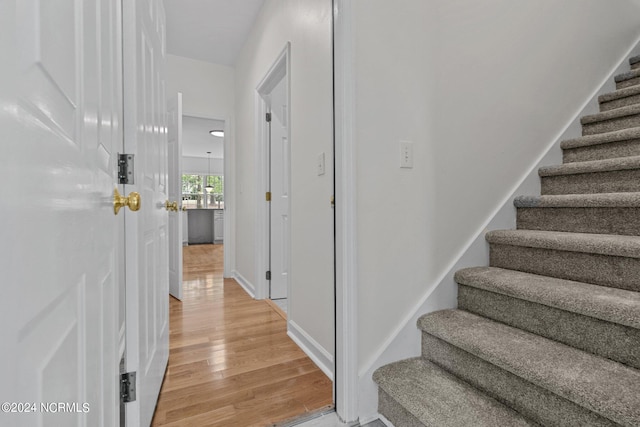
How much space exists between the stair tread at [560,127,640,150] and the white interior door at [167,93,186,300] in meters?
2.94

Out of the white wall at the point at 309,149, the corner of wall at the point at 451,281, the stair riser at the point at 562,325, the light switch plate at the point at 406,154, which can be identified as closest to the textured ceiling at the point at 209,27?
the white wall at the point at 309,149

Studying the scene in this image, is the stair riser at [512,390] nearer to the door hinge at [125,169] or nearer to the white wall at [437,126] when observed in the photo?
the white wall at [437,126]

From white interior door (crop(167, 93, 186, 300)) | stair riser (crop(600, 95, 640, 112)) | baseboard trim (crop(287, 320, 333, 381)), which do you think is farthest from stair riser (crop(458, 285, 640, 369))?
white interior door (crop(167, 93, 186, 300))

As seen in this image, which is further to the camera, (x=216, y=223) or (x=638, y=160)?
(x=216, y=223)

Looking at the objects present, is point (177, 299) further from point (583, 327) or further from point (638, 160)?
point (638, 160)

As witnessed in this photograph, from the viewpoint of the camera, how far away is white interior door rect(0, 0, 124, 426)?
1.12 ft

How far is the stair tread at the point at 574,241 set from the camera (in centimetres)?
118

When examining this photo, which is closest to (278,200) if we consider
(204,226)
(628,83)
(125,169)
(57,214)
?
(125,169)

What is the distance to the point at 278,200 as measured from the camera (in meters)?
3.12

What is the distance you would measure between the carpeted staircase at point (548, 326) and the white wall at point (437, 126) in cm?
15

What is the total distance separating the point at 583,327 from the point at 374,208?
0.86m

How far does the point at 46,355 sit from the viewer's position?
42 centimetres

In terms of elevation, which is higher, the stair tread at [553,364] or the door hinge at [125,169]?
the door hinge at [125,169]

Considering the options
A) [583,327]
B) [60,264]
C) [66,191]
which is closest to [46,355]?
[60,264]
